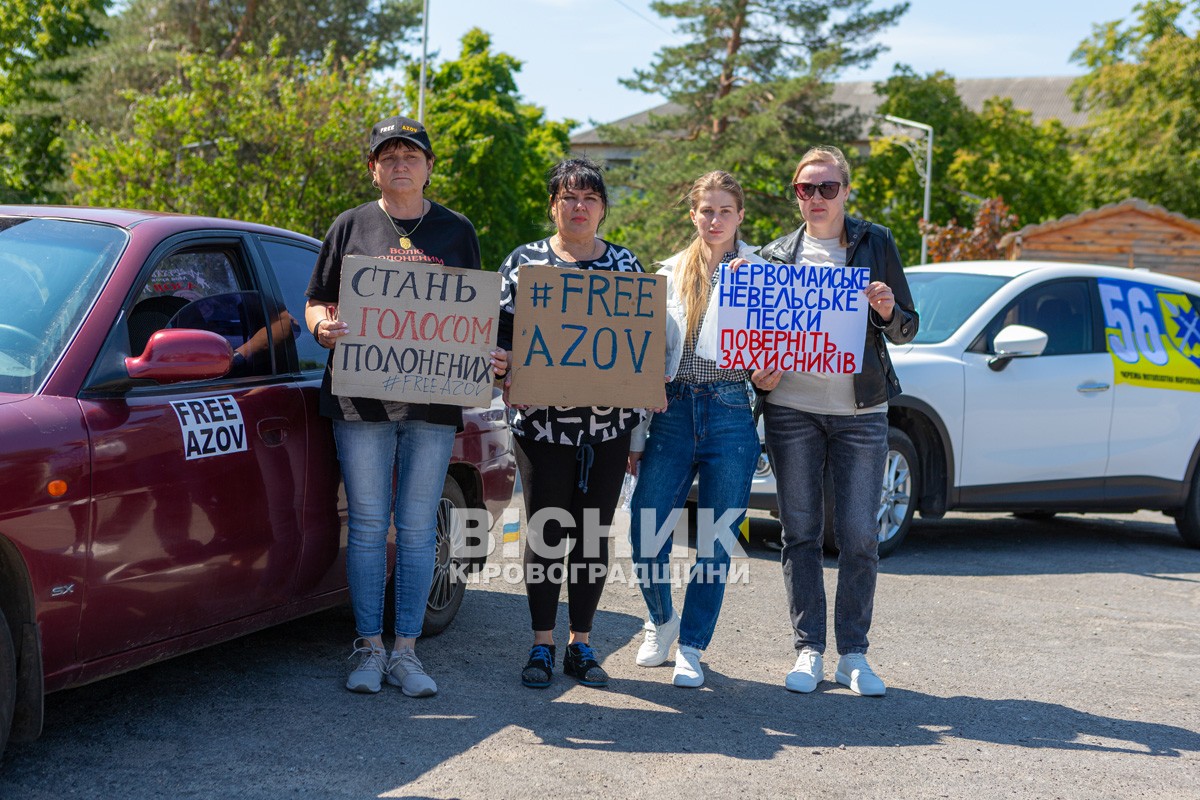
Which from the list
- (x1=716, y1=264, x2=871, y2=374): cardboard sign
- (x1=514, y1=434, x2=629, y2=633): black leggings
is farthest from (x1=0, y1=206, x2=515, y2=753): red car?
(x1=716, y1=264, x2=871, y2=374): cardboard sign

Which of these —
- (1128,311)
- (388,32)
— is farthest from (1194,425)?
(388,32)

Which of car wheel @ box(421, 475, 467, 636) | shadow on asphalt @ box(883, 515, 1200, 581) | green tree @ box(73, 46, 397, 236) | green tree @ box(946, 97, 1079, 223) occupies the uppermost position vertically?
green tree @ box(946, 97, 1079, 223)

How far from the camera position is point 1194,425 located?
9.20 m

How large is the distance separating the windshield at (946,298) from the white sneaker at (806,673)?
3.55 meters

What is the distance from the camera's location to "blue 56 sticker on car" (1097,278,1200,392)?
8.85 meters

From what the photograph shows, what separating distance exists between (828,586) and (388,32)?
35.7 meters

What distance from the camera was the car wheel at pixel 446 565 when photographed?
18.6ft

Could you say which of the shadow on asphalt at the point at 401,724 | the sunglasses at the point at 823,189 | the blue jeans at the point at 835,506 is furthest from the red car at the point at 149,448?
the sunglasses at the point at 823,189

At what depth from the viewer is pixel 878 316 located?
5.10 metres

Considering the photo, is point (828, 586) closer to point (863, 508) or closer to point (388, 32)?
point (863, 508)

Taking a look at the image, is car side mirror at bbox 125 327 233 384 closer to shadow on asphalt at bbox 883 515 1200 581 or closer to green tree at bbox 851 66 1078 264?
shadow on asphalt at bbox 883 515 1200 581

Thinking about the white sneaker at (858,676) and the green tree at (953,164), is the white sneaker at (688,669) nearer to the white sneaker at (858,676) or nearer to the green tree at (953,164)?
the white sneaker at (858,676)

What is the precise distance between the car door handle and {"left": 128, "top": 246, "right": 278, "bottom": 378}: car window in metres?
0.20

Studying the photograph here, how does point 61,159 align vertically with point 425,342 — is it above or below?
above
